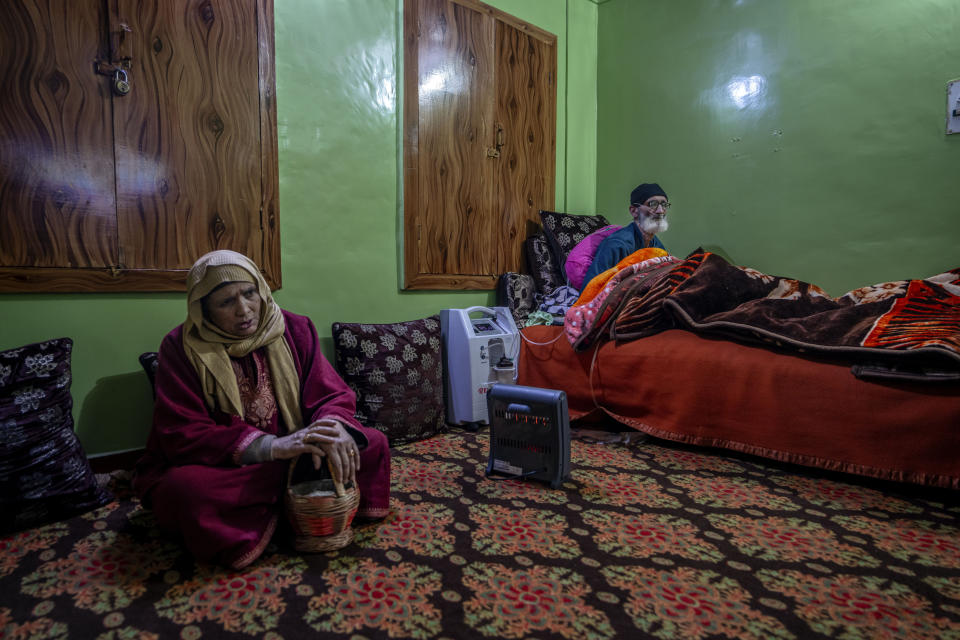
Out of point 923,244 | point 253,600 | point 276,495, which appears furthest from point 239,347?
point 923,244

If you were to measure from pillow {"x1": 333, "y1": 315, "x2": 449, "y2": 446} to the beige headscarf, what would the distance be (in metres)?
0.69

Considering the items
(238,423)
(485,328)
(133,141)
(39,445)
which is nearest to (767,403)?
(485,328)

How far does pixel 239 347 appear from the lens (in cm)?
161

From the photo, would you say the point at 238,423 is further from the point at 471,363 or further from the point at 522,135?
the point at 522,135

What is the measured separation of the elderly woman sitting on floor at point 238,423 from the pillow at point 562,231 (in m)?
2.02

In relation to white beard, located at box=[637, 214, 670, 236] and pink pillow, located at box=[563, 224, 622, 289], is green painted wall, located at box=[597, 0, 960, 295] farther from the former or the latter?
pink pillow, located at box=[563, 224, 622, 289]

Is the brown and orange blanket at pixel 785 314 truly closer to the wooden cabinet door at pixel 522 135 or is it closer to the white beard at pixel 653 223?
the white beard at pixel 653 223

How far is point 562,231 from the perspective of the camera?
11.5 ft

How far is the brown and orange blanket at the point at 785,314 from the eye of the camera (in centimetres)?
186

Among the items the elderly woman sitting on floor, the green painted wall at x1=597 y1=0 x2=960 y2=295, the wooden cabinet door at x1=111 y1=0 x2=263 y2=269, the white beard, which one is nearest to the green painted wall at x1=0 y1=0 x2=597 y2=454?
the wooden cabinet door at x1=111 y1=0 x2=263 y2=269

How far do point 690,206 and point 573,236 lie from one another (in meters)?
0.86

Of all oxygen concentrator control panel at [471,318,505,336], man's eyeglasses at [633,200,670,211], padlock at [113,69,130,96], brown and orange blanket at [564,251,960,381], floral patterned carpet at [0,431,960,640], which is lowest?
floral patterned carpet at [0,431,960,640]

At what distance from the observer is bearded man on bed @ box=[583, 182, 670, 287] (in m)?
3.19

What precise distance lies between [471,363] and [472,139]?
4.62 feet
